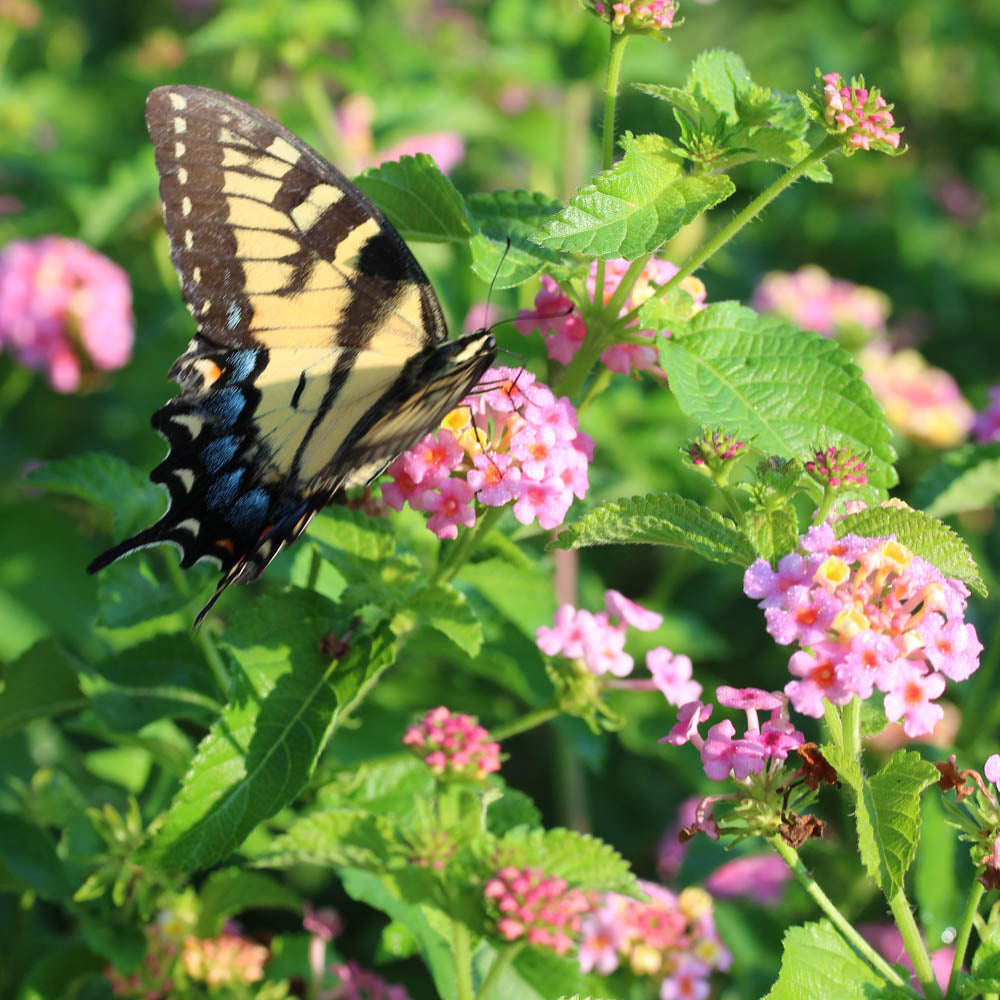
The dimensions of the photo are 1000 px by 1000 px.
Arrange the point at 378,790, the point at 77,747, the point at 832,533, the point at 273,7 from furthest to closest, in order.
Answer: the point at 273,7
the point at 77,747
the point at 378,790
the point at 832,533

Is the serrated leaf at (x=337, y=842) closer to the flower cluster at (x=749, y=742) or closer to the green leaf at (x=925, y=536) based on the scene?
the flower cluster at (x=749, y=742)

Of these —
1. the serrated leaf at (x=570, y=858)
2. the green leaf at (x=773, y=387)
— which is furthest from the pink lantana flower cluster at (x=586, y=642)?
the green leaf at (x=773, y=387)

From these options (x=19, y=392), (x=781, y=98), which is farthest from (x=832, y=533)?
(x=19, y=392)

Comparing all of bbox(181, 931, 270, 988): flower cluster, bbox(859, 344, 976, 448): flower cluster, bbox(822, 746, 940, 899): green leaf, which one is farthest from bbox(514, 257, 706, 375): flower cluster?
bbox(859, 344, 976, 448): flower cluster

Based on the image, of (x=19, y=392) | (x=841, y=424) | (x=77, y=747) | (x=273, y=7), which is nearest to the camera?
(x=841, y=424)

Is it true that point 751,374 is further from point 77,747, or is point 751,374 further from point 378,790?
point 77,747

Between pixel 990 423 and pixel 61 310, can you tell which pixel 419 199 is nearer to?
pixel 990 423

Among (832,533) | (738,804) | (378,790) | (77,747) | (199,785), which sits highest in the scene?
(832,533)
